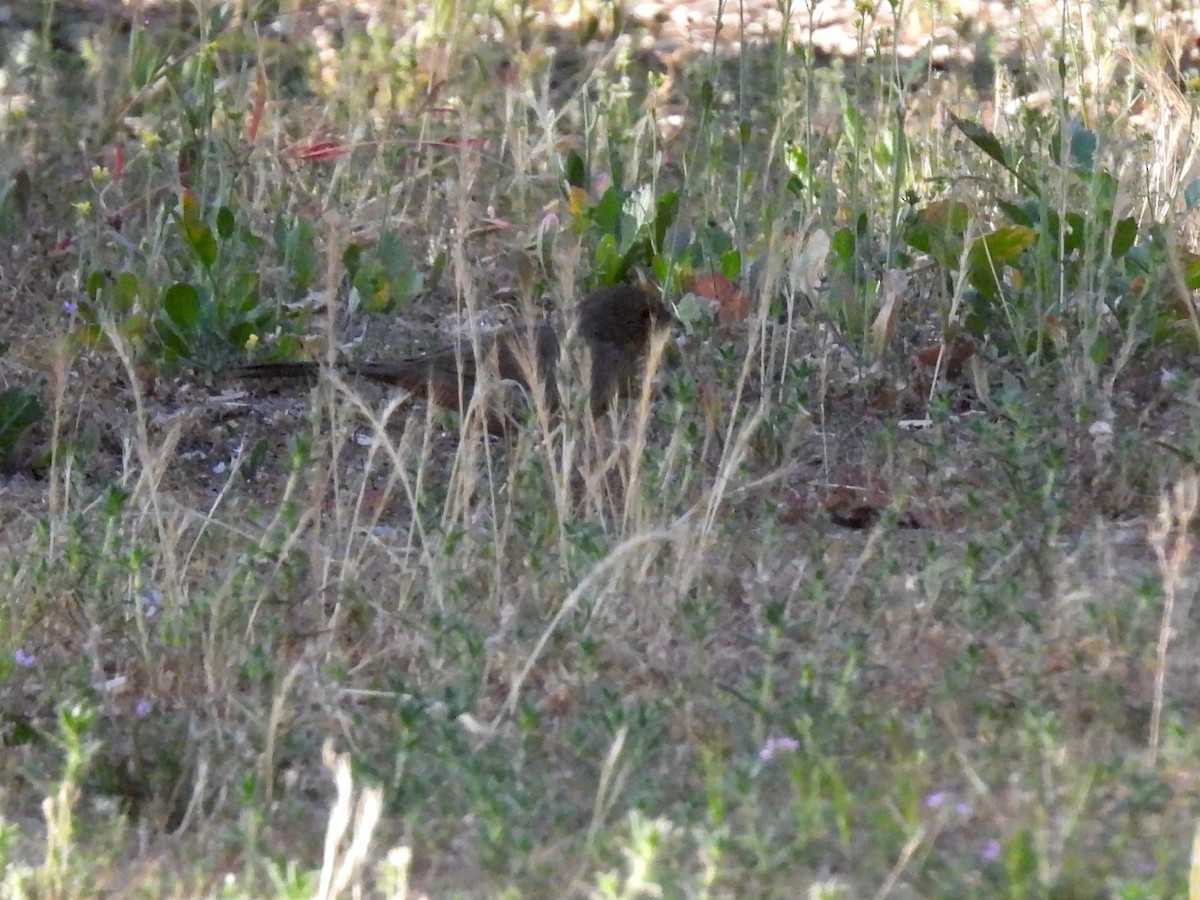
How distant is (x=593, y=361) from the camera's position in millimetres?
5738

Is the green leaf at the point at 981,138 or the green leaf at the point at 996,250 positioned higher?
the green leaf at the point at 981,138

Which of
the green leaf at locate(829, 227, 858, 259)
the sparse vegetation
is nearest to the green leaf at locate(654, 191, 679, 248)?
the sparse vegetation

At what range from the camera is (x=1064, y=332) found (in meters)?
4.92

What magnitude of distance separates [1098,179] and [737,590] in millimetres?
1795

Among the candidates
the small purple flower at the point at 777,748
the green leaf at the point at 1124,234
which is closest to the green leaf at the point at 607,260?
the green leaf at the point at 1124,234

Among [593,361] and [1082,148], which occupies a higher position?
[1082,148]

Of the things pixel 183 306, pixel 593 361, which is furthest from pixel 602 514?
pixel 183 306

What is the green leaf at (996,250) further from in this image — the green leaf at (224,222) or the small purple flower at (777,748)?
the small purple flower at (777,748)

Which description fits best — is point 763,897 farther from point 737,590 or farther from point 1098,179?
point 1098,179

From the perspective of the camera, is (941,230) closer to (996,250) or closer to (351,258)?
(996,250)

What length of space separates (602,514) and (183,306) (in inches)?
77.4

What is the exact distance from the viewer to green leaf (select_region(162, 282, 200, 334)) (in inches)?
217

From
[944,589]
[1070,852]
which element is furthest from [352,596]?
[1070,852]

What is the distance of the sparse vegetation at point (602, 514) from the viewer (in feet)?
9.15
